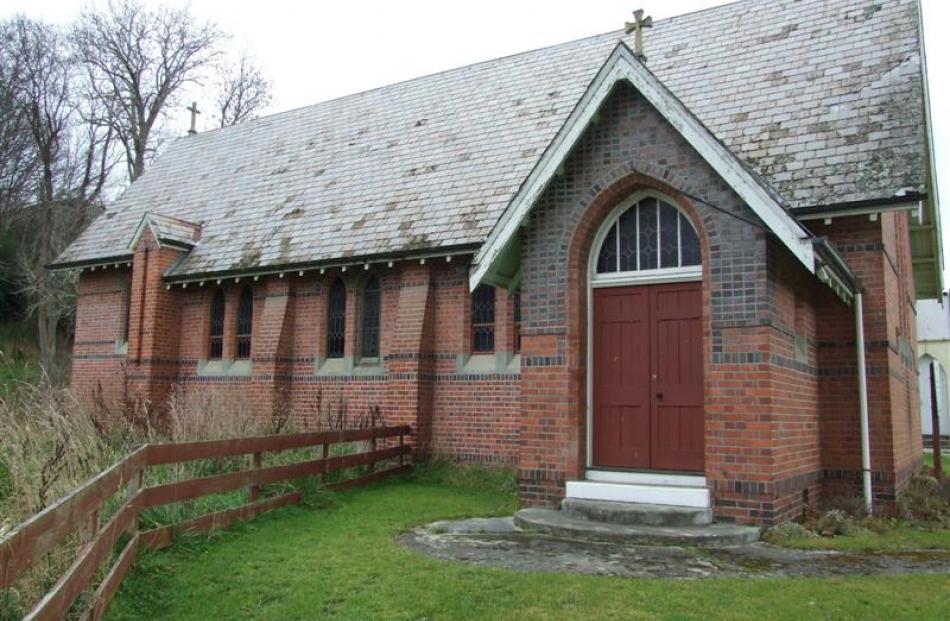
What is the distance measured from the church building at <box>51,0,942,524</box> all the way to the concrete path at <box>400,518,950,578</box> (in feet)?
3.31

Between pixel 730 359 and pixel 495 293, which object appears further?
pixel 495 293

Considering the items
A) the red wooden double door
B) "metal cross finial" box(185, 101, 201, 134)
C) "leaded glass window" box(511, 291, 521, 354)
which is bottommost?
the red wooden double door

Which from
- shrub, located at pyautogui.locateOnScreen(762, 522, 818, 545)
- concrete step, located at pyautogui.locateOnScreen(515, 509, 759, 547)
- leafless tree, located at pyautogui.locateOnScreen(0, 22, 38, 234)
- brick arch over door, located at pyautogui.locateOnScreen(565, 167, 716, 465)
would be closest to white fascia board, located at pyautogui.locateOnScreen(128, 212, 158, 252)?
brick arch over door, located at pyautogui.locateOnScreen(565, 167, 716, 465)

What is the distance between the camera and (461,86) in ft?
65.0

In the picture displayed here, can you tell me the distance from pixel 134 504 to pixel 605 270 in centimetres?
624

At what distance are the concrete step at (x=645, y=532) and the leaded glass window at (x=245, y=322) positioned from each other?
10.8 meters

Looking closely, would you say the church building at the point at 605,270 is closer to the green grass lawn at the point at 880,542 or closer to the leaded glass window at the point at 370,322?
the leaded glass window at the point at 370,322

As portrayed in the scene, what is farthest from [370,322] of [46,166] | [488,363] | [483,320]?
[46,166]

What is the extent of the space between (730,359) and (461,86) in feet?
42.3

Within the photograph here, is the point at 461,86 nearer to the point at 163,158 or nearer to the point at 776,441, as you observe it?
the point at 163,158

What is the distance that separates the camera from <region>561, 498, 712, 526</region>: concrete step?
28.5ft

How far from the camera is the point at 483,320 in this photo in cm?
1475

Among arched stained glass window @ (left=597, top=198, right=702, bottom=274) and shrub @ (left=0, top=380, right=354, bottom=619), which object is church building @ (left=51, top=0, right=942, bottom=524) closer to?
arched stained glass window @ (left=597, top=198, right=702, bottom=274)

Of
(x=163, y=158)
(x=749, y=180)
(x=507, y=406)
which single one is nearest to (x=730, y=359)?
(x=749, y=180)
